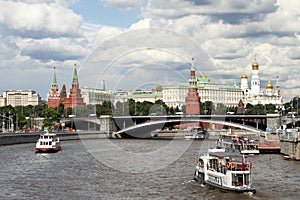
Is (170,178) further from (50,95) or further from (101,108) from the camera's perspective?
(50,95)

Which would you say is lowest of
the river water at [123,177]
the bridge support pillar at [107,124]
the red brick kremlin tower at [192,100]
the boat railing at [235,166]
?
the river water at [123,177]

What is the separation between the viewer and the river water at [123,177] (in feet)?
108

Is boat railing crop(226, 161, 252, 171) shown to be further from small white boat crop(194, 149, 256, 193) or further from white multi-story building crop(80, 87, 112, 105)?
white multi-story building crop(80, 87, 112, 105)

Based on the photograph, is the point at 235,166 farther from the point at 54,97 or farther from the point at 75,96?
the point at 54,97

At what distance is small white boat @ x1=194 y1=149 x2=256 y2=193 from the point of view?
1277 inches

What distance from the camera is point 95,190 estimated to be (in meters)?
34.6

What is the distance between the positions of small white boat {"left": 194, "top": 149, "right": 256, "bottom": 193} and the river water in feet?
1.61

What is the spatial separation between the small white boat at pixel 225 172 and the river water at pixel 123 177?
1.61 ft

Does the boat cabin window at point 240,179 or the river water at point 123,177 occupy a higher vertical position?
the boat cabin window at point 240,179

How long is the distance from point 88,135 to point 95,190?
213ft

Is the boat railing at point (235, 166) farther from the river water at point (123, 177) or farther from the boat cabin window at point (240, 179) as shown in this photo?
the river water at point (123, 177)

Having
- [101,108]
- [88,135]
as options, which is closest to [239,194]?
[88,135]

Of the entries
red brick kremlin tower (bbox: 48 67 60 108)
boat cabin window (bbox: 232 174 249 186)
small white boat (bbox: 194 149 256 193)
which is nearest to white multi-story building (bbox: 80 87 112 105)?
red brick kremlin tower (bbox: 48 67 60 108)

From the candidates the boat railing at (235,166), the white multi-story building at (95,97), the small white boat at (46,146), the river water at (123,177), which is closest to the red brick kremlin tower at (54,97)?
the white multi-story building at (95,97)
